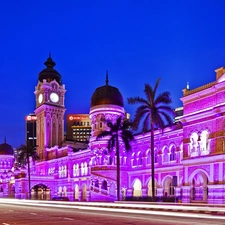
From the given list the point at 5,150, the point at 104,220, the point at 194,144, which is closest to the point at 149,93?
the point at 194,144

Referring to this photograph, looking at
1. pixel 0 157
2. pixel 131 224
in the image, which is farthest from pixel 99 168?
pixel 0 157

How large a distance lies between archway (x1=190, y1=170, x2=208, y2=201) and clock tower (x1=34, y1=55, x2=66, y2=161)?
188 ft

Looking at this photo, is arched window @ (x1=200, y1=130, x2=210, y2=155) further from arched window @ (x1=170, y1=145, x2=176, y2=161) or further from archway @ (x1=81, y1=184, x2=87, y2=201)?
archway @ (x1=81, y1=184, x2=87, y2=201)

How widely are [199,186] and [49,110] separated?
61.5m

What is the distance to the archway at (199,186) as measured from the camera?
42.2m

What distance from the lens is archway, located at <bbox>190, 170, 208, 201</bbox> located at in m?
42.2

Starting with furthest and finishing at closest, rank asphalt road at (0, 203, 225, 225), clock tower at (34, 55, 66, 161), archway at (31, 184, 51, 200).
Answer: clock tower at (34, 55, 66, 161)
archway at (31, 184, 51, 200)
asphalt road at (0, 203, 225, 225)

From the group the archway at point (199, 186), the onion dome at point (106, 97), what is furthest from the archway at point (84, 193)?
the archway at point (199, 186)

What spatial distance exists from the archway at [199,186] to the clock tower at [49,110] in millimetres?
57333

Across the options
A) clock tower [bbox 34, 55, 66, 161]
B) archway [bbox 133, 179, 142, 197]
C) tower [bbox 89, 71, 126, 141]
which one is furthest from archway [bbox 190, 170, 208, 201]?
clock tower [bbox 34, 55, 66, 161]

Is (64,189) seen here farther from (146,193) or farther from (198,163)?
(198,163)

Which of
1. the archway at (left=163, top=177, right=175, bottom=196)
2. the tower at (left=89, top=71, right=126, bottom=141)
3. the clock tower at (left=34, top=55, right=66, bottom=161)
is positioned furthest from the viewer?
the clock tower at (left=34, top=55, right=66, bottom=161)

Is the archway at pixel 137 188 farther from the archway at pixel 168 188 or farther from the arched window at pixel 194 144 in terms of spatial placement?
the arched window at pixel 194 144

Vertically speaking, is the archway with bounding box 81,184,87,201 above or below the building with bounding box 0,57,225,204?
below
